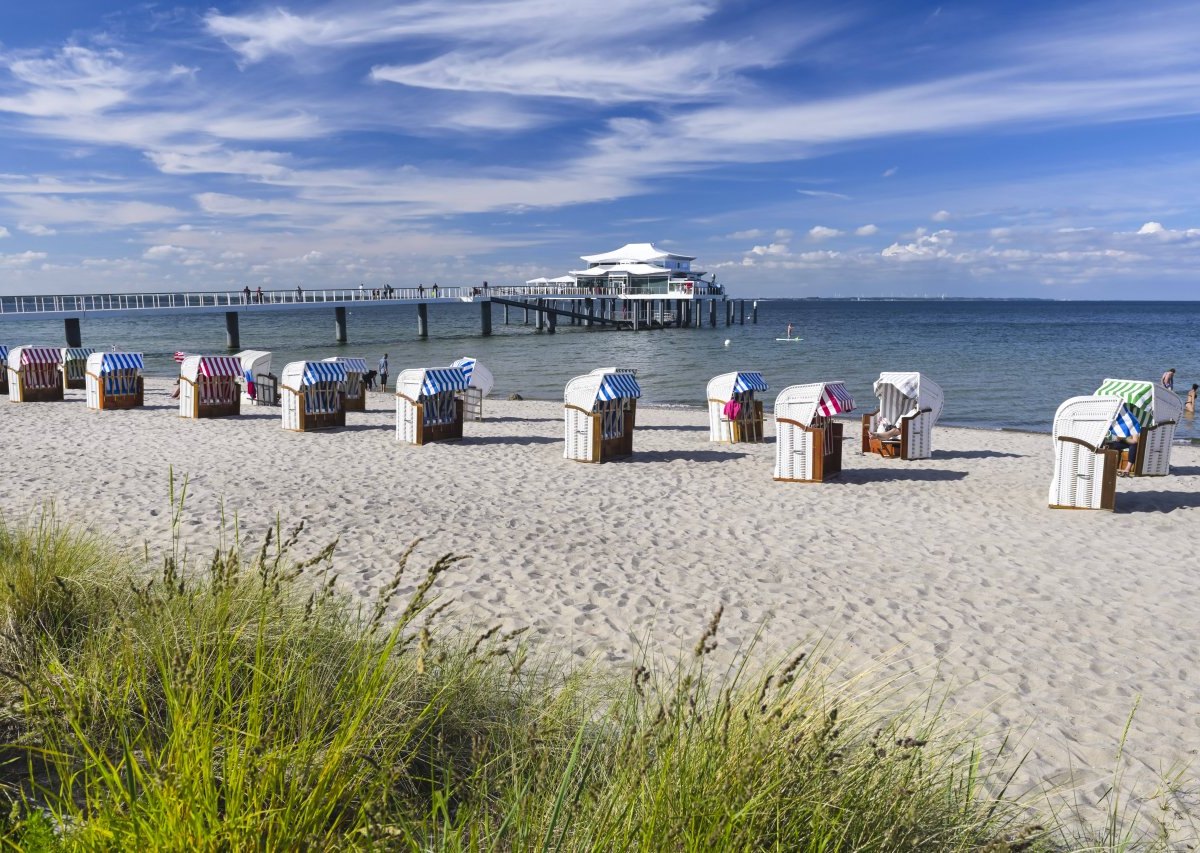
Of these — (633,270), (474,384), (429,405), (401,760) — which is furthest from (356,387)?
(633,270)

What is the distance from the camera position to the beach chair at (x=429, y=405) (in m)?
13.6

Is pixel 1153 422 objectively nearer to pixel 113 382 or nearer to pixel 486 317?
pixel 113 382

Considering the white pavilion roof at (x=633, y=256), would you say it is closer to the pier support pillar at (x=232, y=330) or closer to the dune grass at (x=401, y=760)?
the pier support pillar at (x=232, y=330)

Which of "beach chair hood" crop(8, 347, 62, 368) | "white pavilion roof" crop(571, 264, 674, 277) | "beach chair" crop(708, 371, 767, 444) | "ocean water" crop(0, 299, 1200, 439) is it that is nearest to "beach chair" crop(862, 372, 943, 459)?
"beach chair" crop(708, 371, 767, 444)

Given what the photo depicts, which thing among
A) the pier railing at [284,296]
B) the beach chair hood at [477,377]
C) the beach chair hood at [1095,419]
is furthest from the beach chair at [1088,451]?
the pier railing at [284,296]

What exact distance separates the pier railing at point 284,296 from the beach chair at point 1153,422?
131 feet

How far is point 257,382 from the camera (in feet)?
64.4

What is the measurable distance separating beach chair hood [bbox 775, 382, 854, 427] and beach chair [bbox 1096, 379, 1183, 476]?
3460mm

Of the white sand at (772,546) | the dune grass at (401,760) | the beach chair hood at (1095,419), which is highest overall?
the beach chair hood at (1095,419)

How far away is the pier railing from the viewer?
38188 millimetres

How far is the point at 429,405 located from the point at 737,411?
520 centimetres

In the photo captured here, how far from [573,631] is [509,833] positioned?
124 inches

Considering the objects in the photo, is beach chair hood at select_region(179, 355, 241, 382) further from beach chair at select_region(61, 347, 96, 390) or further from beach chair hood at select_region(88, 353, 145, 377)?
beach chair at select_region(61, 347, 96, 390)

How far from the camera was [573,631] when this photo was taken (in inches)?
220
